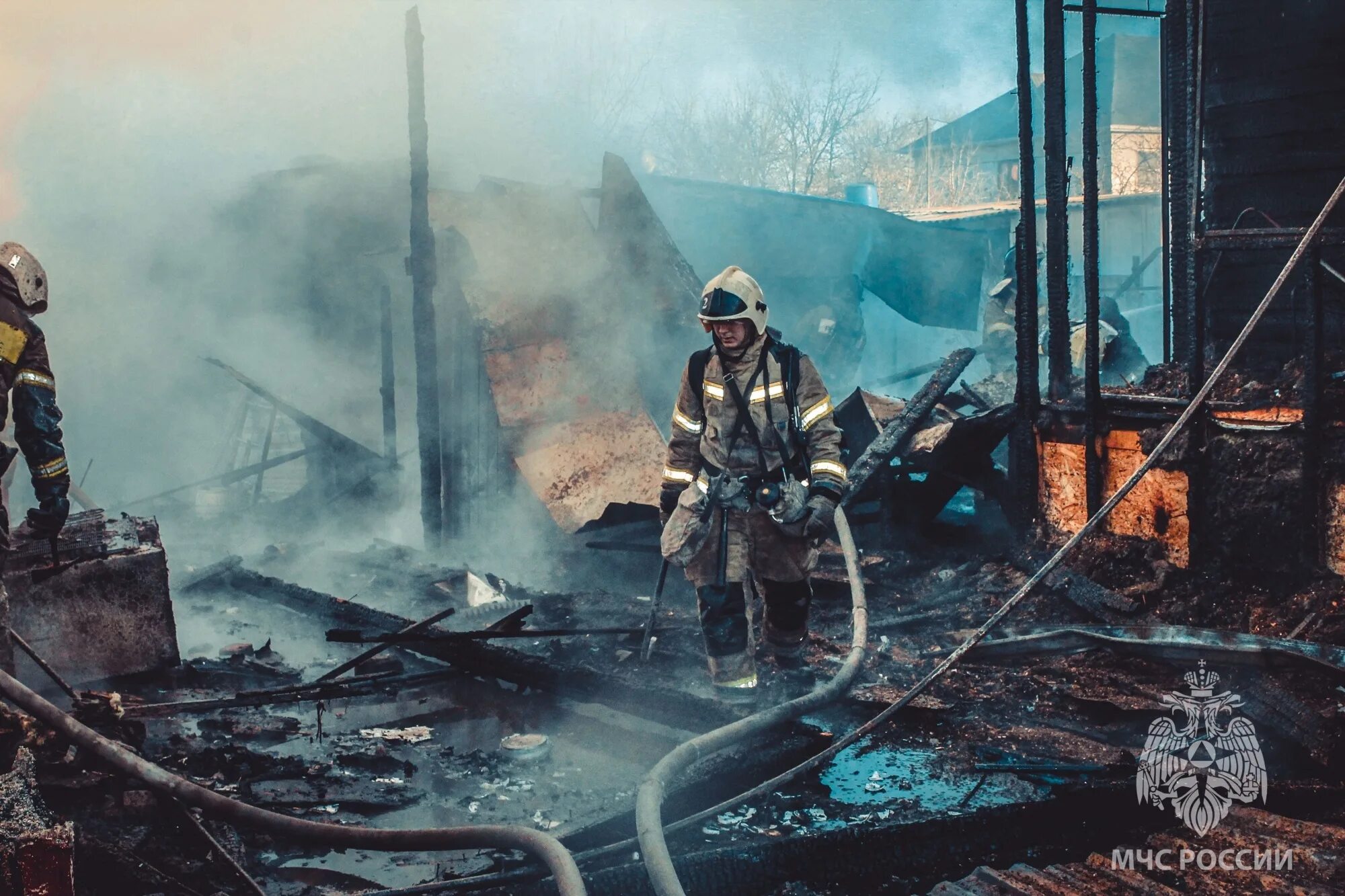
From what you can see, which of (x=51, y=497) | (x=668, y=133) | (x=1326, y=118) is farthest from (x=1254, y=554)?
(x=668, y=133)

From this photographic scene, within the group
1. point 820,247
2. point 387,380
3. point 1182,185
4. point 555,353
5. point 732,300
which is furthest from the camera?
point 820,247

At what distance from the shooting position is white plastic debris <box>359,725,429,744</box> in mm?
5230

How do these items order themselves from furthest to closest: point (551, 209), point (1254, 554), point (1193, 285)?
1. point (551, 209)
2. point (1193, 285)
3. point (1254, 554)

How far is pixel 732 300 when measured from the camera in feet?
15.6

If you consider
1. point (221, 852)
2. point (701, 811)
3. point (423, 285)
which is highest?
point (423, 285)

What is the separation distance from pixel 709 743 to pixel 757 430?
5.79ft

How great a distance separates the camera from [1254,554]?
608 cm

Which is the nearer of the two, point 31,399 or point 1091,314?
point 31,399

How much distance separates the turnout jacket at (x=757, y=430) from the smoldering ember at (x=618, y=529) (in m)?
0.02

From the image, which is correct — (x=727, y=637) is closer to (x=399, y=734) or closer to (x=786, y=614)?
(x=786, y=614)

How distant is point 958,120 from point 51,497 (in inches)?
1400

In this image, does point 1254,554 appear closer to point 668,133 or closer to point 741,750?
point 741,750

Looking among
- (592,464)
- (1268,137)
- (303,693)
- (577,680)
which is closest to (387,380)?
(592,464)

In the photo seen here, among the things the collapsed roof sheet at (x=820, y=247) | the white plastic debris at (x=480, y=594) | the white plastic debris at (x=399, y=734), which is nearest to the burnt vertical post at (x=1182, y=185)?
the white plastic debris at (x=399, y=734)
